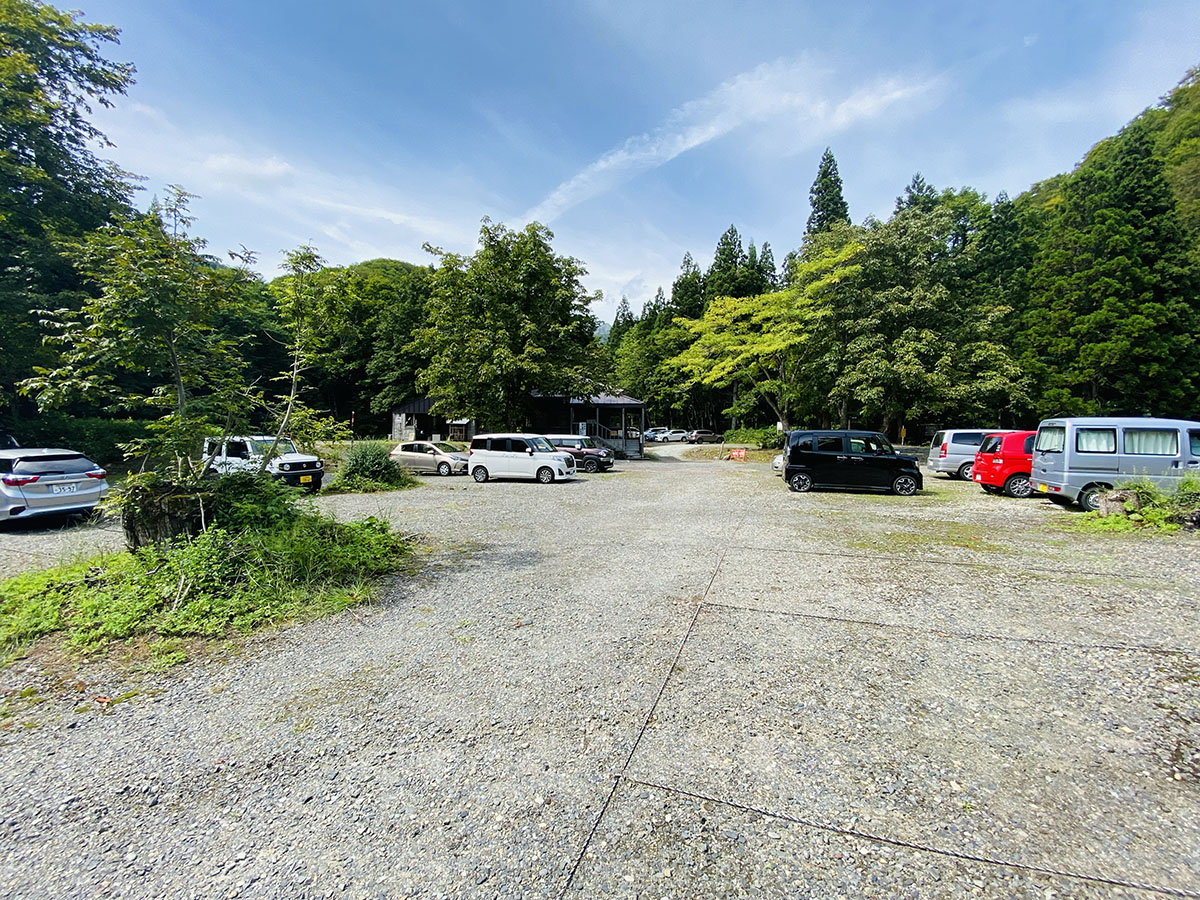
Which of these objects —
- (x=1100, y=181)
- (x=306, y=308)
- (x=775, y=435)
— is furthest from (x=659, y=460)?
(x=1100, y=181)

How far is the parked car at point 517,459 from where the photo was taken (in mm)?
15023

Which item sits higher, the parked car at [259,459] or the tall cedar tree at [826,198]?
the tall cedar tree at [826,198]

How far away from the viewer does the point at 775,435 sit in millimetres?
27078

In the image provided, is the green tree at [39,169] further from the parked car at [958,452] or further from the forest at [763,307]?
the parked car at [958,452]

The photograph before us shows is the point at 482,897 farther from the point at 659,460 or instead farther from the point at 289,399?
the point at 659,460

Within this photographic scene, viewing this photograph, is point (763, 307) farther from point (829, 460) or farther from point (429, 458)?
point (429, 458)

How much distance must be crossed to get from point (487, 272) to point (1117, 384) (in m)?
30.3

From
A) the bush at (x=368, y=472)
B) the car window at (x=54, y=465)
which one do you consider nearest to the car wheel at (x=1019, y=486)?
the bush at (x=368, y=472)

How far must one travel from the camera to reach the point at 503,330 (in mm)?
21469

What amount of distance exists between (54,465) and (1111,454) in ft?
58.7

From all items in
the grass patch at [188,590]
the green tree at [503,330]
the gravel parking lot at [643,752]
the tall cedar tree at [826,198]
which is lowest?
the gravel parking lot at [643,752]

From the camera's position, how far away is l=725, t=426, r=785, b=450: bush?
87.3 ft

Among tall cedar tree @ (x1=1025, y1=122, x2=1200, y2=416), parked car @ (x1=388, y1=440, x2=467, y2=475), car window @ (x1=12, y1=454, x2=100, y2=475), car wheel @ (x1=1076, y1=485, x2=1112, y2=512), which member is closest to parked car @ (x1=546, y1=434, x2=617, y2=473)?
parked car @ (x1=388, y1=440, x2=467, y2=475)

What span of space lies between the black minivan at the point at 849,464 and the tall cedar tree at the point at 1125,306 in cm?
1796
